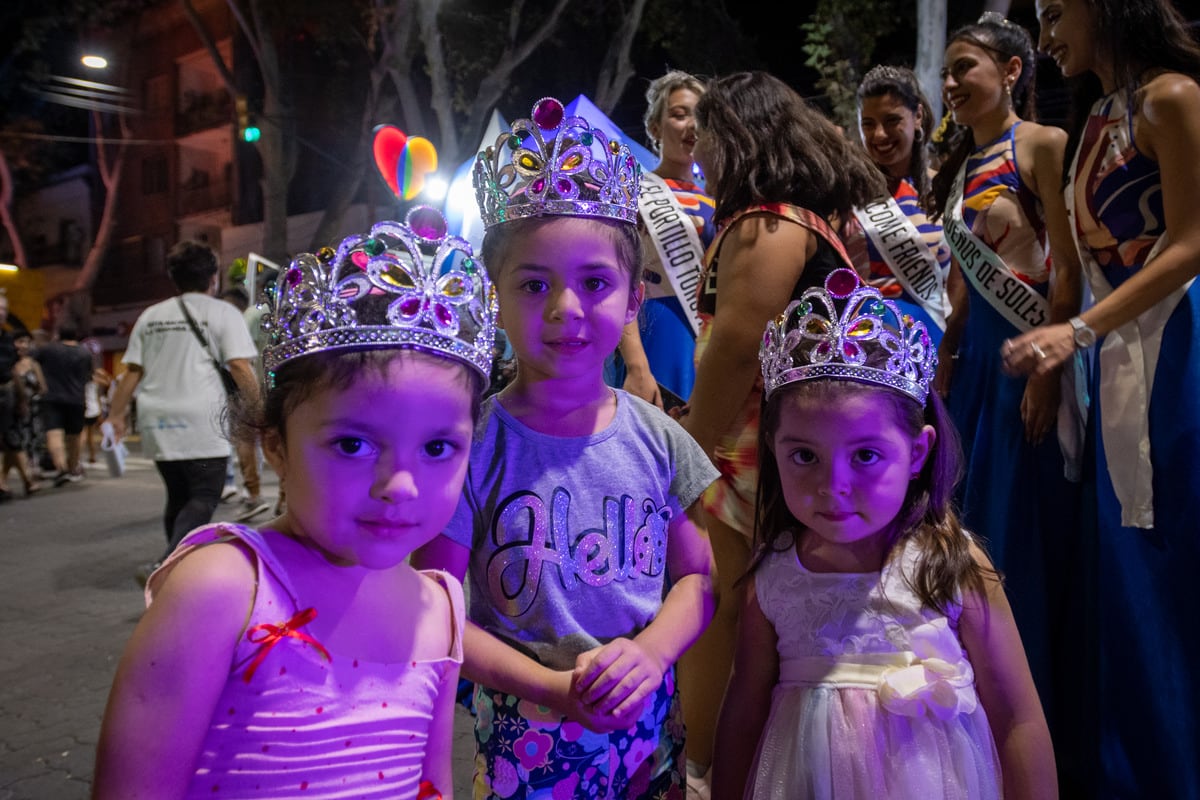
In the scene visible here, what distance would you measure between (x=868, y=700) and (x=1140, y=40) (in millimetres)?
1694

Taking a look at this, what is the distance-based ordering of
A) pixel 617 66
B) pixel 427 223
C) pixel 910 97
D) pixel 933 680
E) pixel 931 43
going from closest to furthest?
pixel 427 223, pixel 933 680, pixel 910 97, pixel 931 43, pixel 617 66

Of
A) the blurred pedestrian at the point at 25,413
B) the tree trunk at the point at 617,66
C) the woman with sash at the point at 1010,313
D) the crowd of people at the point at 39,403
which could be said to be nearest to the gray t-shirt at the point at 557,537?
the woman with sash at the point at 1010,313

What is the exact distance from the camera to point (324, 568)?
116 centimetres

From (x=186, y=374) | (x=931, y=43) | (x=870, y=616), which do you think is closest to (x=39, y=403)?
(x=186, y=374)

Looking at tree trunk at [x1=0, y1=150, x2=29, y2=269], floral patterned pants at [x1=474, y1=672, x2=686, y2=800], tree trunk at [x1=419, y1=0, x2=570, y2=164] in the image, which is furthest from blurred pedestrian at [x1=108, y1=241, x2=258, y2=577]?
tree trunk at [x1=0, y1=150, x2=29, y2=269]

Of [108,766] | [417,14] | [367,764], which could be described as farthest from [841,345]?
[417,14]

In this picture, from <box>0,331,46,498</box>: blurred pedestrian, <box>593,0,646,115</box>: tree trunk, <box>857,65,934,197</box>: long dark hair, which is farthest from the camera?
<box>593,0,646,115</box>: tree trunk

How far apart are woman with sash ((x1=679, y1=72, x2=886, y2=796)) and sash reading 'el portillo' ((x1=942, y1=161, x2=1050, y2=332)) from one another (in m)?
0.42

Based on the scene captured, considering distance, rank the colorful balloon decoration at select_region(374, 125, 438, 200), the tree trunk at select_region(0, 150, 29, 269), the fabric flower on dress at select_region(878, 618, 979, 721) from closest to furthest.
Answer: the fabric flower on dress at select_region(878, 618, 979, 721), the colorful balloon decoration at select_region(374, 125, 438, 200), the tree trunk at select_region(0, 150, 29, 269)

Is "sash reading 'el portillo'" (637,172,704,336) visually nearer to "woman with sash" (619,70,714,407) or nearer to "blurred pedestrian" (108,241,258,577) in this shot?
"woman with sash" (619,70,714,407)

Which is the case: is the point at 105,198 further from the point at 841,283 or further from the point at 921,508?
the point at 921,508

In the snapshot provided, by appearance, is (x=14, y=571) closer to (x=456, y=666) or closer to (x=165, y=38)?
(x=456, y=666)

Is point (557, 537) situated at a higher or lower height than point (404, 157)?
lower

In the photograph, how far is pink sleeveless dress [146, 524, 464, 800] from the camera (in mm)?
1060
